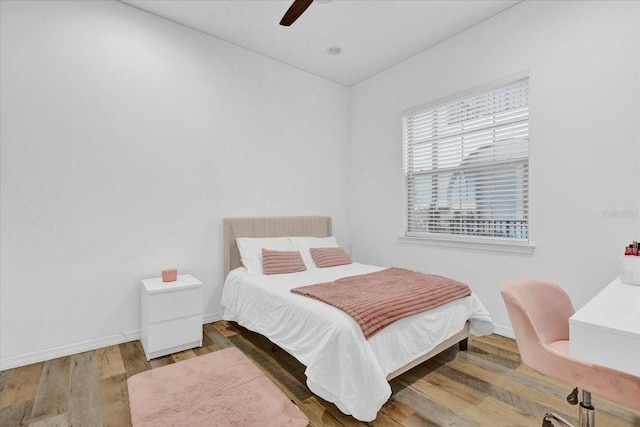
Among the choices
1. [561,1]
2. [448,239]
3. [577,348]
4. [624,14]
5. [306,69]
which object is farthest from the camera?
[306,69]

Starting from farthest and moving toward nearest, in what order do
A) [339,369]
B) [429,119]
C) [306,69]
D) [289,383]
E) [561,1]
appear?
1. [306,69]
2. [429,119]
3. [561,1]
4. [289,383]
5. [339,369]

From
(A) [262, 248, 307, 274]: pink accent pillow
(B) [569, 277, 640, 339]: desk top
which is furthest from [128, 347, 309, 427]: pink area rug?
(B) [569, 277, 640, 339]: desk top

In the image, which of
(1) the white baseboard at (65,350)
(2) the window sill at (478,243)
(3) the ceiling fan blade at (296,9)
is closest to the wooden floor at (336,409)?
(1) the white baseboard at (65,350)

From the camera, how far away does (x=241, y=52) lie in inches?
144

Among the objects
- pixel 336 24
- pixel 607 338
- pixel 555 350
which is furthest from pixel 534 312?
pixel 336 24

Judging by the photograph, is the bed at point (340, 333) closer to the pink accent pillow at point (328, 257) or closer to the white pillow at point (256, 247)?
the white pillow at point (256, 247)

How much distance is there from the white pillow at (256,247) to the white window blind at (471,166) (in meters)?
1.59

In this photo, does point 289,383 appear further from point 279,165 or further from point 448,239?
point 279,165

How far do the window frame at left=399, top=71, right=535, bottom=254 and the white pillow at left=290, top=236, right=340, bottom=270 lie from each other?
3.06 feet

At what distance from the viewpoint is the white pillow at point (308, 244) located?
3617 millimetres

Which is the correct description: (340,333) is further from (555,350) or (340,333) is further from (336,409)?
(555,350)

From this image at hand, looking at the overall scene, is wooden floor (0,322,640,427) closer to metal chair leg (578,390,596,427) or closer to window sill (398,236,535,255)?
metal chair leg (578,390,596,427)

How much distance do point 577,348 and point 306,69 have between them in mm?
4083

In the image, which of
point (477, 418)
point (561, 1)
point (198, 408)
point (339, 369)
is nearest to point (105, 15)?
point (198, 408)
